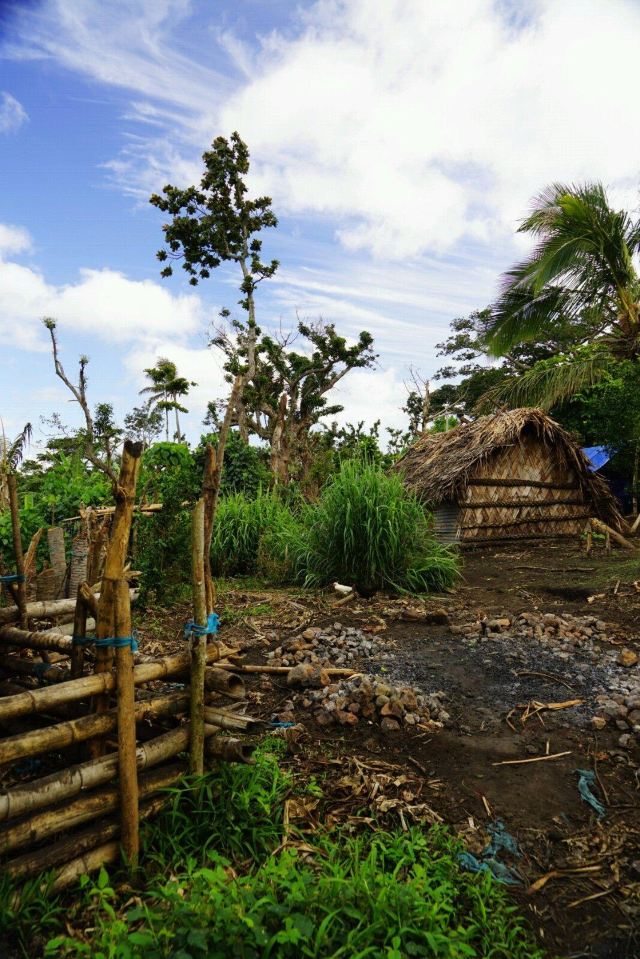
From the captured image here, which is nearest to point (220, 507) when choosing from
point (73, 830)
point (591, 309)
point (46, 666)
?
point (46, 666)

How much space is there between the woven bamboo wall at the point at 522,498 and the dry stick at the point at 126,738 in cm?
922

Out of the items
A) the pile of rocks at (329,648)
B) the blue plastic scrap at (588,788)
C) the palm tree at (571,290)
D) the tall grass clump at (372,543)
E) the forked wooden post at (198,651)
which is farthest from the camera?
the palm tree at (571,290)

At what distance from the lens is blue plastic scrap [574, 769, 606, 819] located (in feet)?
8.96

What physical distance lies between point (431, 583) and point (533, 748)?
4.02m

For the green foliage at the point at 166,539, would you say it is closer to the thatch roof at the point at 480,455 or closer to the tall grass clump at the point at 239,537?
the tall grass clump at the point at 239,537

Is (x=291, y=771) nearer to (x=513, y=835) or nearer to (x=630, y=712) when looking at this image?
(x=513, y=835)

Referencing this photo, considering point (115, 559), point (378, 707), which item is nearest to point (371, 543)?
point (378, 707)

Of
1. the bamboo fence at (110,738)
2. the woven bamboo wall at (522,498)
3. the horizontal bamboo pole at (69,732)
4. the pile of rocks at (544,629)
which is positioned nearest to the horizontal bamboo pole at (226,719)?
the bamboo fence at (110,738)

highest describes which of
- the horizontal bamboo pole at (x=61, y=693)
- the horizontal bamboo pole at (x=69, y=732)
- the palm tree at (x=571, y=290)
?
the palm tree at (x=571, y=290)

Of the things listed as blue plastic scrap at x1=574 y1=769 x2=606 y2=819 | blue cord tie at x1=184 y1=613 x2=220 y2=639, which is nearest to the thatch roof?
blue plastic scrap at x1=574 y1=769 x2=606 y2=819

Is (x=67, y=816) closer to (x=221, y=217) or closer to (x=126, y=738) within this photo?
(x=126, y=738)

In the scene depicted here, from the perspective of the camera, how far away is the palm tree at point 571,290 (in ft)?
46.3

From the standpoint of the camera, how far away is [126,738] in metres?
2.32

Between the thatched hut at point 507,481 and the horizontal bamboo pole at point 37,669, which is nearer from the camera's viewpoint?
the horizontal bamboo pole at point 37,669
